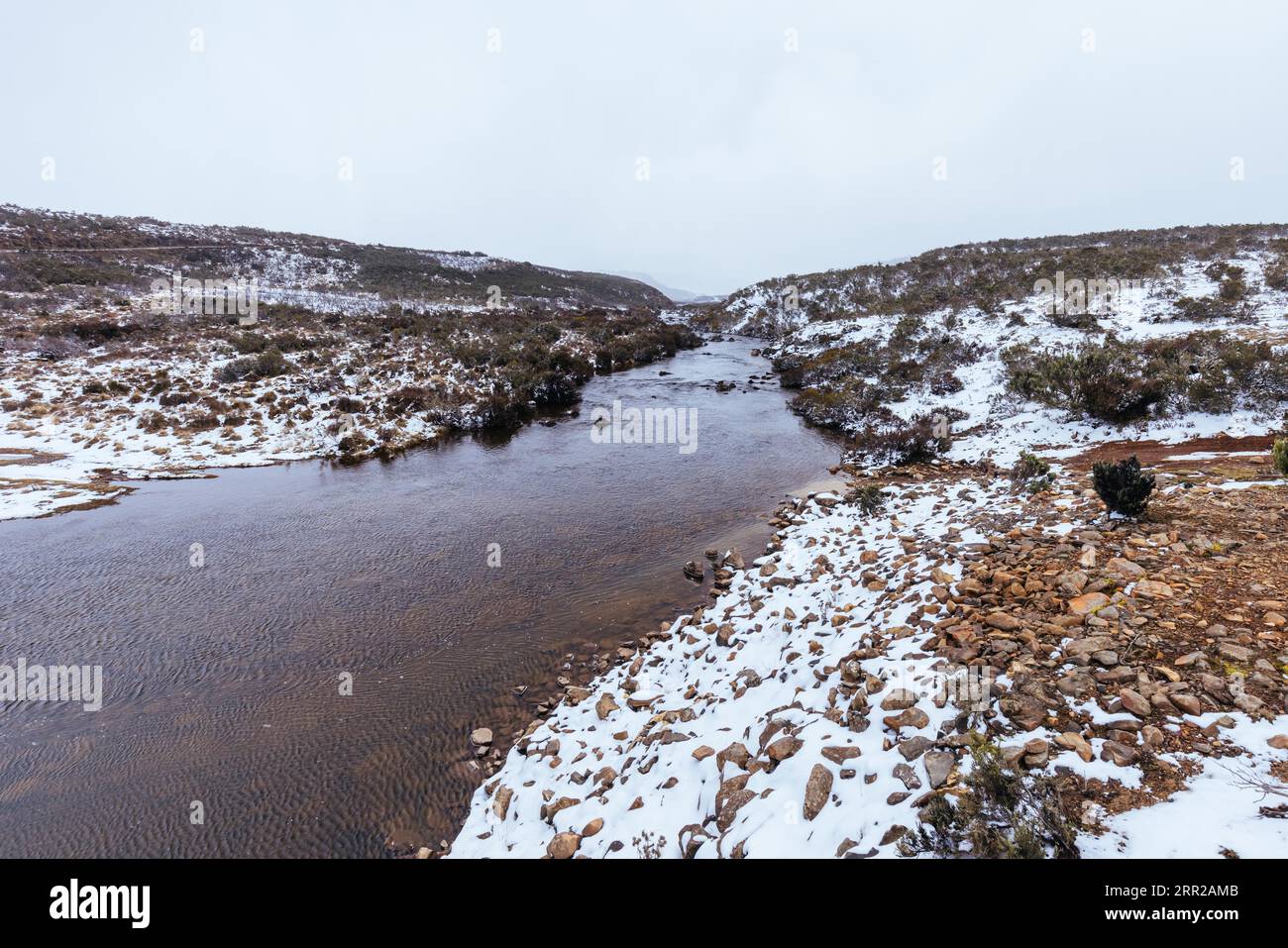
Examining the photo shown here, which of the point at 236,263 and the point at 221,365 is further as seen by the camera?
the point at 236,263

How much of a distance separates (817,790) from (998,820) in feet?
4.56

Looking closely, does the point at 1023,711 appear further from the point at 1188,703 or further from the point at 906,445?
the point at 906,445

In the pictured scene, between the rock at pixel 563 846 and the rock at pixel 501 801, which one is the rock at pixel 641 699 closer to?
the rock at pixel 501 801

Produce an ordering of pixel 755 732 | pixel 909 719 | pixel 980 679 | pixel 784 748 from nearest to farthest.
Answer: pixel 909 719, pixel 980 679, pixel 784 748, pixel 755 732

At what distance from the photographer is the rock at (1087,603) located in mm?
5277

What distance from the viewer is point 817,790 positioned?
14.5ft

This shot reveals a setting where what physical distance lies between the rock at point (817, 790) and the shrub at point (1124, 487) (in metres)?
6.13

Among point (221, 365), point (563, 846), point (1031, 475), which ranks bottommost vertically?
point (563, 846)

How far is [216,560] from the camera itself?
11352 mm

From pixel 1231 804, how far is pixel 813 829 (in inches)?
102

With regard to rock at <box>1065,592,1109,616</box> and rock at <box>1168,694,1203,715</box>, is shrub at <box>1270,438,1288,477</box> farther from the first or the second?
rock at <box>1168,694,1203,715</box>

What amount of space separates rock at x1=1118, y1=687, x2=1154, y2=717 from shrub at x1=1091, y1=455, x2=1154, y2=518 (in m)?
4.26

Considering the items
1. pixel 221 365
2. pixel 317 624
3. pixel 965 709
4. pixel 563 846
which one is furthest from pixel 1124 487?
pixel 221 365
